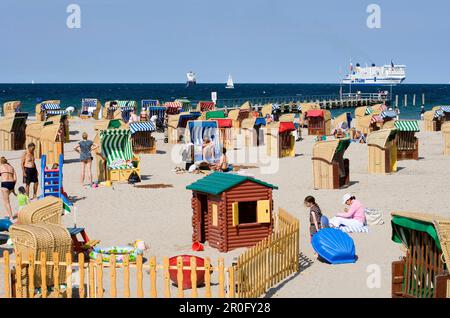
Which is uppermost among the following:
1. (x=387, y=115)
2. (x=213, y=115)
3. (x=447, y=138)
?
(x=213, y=115)

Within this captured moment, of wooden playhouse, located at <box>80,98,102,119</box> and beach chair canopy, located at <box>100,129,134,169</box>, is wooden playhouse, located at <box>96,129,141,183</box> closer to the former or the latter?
beach chair canopy, located at <box>100,129,134,169</box>

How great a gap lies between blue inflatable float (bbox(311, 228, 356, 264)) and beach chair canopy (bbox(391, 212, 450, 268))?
6.72 ft

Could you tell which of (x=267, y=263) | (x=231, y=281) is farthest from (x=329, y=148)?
(x=231, y=281)

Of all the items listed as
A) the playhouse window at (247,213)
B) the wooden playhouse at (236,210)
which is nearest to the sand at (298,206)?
the wooden playhouse at (236,210)

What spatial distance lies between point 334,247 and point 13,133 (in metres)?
20.0

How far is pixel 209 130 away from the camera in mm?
27250

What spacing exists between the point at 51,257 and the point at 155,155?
18.9 metres

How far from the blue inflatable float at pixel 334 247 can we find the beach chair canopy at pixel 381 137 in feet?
34.8

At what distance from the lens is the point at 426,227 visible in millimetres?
9555

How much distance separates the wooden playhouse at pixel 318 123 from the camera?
3969 cm

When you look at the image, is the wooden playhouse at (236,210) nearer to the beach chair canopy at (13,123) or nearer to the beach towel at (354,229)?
the beach towel at (354,229)

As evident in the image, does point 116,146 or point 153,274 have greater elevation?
point 116,146

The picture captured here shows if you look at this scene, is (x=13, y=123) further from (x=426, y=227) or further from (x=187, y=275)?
(x=426, y=227)
